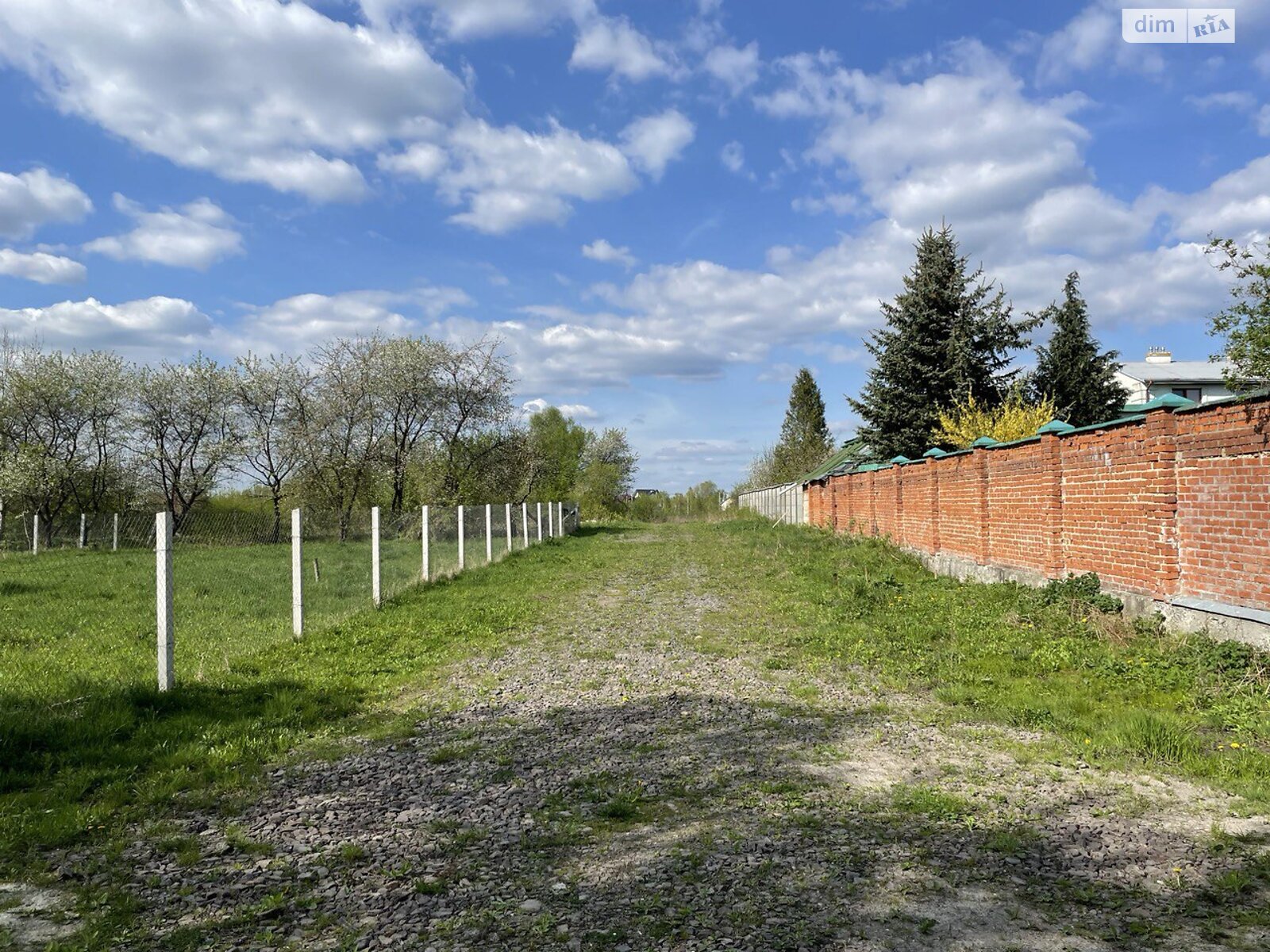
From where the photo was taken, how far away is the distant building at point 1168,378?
140 feet

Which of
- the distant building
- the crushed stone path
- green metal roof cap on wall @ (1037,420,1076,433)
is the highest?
the distant building

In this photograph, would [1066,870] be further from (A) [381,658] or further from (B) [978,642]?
(A) [381,658]

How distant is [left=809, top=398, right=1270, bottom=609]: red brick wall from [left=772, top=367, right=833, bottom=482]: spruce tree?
43980 millimetres

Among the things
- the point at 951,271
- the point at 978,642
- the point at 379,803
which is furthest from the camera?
the point at 951,271

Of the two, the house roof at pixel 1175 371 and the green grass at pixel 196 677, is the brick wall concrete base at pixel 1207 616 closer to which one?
the green grass at pixel 196 677

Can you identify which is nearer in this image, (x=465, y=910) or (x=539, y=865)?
(x=465, y=910)

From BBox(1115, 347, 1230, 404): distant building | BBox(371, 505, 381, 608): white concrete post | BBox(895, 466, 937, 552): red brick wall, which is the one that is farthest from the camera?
BBox(1115, 347, 1230, 404): distant building

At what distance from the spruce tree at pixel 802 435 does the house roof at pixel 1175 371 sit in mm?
19528

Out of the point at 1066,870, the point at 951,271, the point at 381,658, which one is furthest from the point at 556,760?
the point at 951,271

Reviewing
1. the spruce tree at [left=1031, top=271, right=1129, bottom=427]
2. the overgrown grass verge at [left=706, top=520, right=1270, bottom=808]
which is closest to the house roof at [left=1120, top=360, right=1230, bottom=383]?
the spruce tree at [left=1031, top=271, right=1129, bottom=427]

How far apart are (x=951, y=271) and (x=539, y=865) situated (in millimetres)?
26494

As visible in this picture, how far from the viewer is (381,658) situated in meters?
8.30

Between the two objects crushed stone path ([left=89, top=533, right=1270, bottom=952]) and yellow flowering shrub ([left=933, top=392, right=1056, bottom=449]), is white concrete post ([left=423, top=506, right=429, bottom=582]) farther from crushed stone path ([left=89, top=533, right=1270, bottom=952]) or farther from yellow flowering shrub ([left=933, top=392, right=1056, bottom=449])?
yellow flowering shrub ([left=933, top=392, right=1056, bottom=449])

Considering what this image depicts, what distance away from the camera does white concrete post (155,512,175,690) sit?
636 cm
